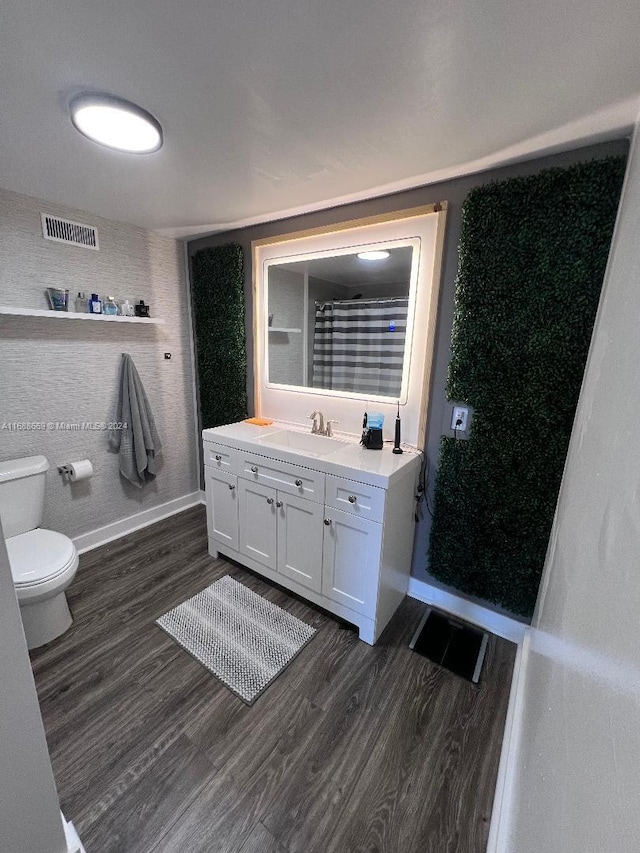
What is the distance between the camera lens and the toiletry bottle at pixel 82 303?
2.19 m

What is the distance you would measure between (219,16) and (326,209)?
124cm

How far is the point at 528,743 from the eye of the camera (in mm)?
976

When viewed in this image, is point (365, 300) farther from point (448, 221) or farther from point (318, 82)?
point (318, 82)

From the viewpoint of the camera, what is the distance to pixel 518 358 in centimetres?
155

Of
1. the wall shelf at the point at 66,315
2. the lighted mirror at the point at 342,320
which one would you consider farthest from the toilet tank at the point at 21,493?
the lighted mirror at the point at 342,320

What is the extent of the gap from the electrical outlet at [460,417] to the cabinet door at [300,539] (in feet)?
2.73

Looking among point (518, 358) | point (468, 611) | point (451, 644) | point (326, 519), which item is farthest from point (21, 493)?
point (518, 358)

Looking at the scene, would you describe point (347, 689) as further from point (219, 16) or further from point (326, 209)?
point (326, 209)

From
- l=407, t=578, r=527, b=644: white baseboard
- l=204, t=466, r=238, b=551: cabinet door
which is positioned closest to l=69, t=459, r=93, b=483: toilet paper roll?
l=204, t=466, r=238, b=551: cabinet door

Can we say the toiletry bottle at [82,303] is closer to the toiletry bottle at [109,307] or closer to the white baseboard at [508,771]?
the toiletry bottle at [109,307]

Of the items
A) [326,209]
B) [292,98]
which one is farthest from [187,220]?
[292,98]

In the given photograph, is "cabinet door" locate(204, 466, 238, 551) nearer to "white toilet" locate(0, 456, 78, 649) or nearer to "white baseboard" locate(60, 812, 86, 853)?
"white toilet" locate(0, 456, 78, 649)

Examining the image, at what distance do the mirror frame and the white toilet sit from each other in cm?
148

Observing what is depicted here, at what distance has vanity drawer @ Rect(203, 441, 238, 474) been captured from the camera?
6.89 feet
